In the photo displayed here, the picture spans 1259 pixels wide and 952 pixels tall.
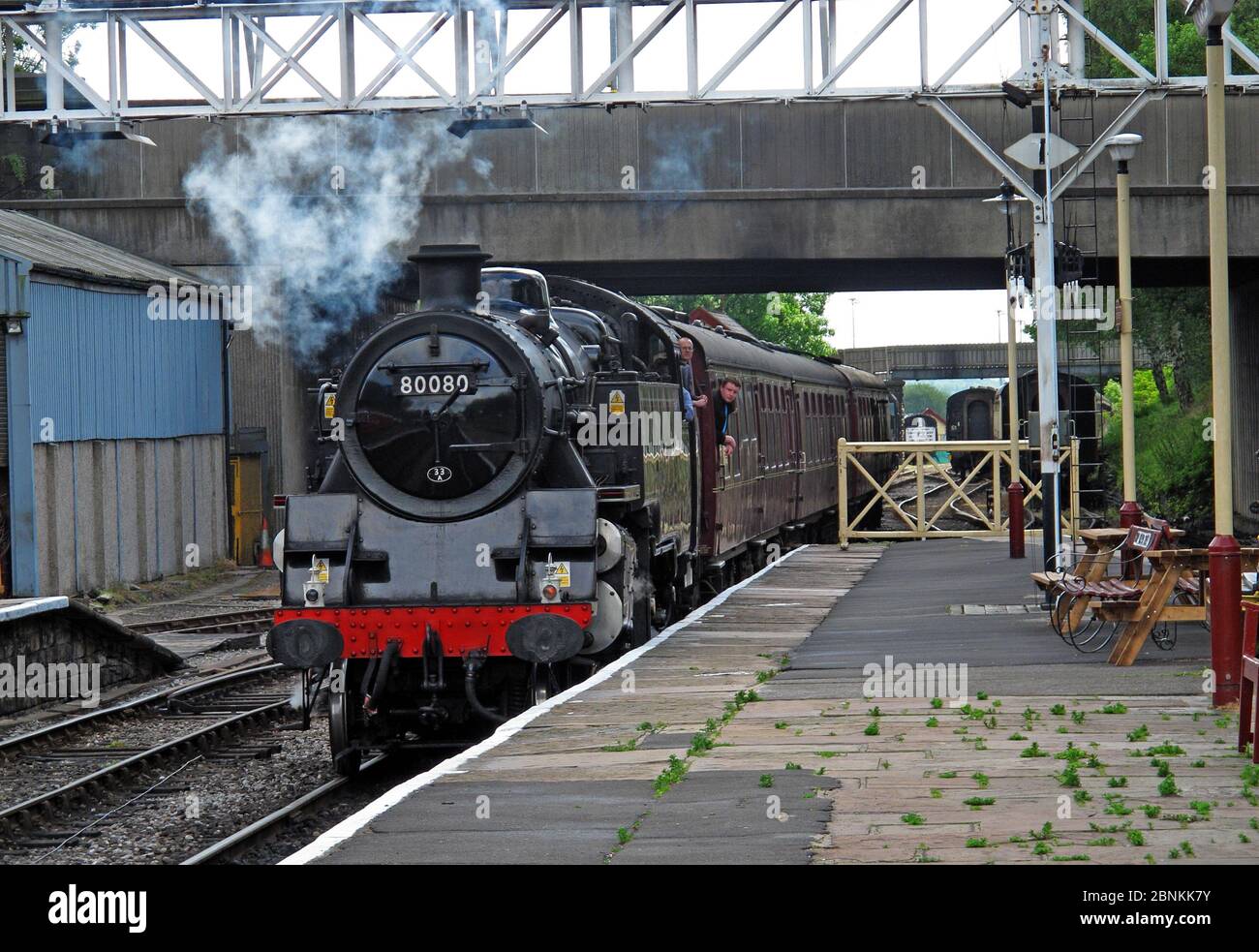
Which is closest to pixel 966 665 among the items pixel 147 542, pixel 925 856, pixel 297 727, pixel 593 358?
pixel 593 358

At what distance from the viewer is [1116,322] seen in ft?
59.0

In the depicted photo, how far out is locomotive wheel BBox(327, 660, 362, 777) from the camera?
11305mm

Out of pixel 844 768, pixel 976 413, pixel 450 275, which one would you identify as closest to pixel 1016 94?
pixel 450 275

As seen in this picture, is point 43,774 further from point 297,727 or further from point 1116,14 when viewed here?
point 1116,14

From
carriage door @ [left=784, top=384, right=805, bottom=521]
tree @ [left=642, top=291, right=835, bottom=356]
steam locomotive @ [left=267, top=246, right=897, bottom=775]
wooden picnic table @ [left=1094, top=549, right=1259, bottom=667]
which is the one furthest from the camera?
tree @ [left=642, top=291, right=835, bottom=356]

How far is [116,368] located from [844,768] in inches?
800

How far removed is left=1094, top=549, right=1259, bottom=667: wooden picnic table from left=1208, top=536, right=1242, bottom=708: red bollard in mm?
1470

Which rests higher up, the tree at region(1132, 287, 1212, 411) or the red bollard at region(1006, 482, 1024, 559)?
the tree at region(1132, 287, 1212, 411)

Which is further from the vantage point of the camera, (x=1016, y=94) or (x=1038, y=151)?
(x=1038, y=151)

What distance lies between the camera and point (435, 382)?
467 inches

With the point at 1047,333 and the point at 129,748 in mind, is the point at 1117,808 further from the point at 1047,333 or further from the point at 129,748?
the point at 1047,333

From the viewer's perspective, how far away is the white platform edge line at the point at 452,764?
692 centimetres

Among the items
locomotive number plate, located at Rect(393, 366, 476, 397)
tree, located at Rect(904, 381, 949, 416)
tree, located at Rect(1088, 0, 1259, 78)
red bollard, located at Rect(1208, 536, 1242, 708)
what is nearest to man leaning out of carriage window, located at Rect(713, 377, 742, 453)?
locomotive number plate, located at Rect(393, 366, 476, 397)

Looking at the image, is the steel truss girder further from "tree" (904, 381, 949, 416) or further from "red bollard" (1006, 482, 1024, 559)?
"tree" (904, 381, 949, 416)
